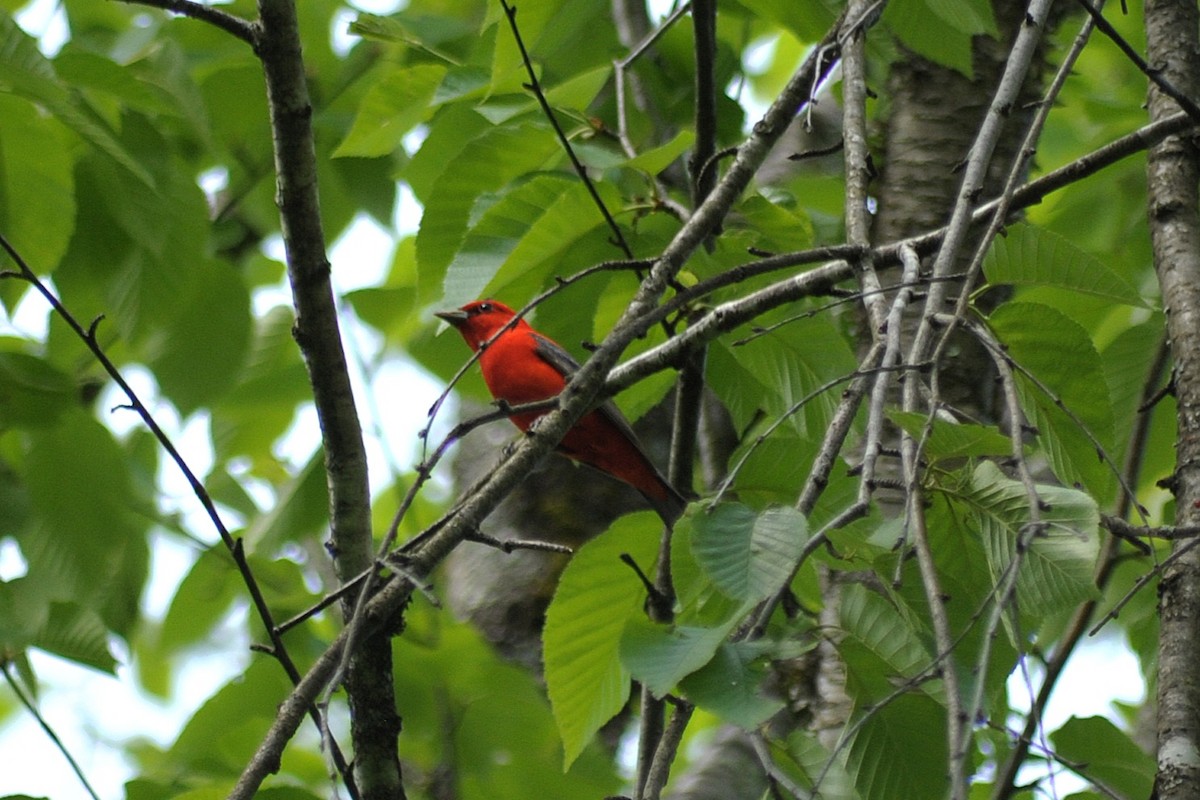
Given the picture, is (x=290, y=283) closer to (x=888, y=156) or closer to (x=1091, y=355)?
(x=1091, y=355)

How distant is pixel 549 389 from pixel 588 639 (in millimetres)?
3608

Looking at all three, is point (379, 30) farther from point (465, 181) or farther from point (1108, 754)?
point (1108, 754)

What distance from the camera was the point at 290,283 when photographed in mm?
2707

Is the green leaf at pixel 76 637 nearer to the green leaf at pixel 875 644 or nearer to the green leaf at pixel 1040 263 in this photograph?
the green leaf at pixel 875 644

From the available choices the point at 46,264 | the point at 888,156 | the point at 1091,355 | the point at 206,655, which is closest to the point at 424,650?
the point at 46,264

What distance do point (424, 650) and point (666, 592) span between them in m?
1.52

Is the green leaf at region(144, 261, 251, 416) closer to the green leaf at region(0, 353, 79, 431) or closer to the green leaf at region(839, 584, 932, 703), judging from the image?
the green leaf at region(0, 353, 79, 431)

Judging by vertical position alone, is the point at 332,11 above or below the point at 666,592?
above

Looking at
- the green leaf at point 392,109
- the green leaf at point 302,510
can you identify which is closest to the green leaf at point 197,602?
the green leaf at point 302,510

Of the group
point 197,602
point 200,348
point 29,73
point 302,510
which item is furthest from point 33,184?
point 197,602

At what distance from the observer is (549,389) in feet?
19.8

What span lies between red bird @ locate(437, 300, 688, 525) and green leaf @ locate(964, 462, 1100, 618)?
2.76 m

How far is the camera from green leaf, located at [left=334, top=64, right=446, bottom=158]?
3.93 metres

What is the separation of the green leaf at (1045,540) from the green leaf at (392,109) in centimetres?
246
